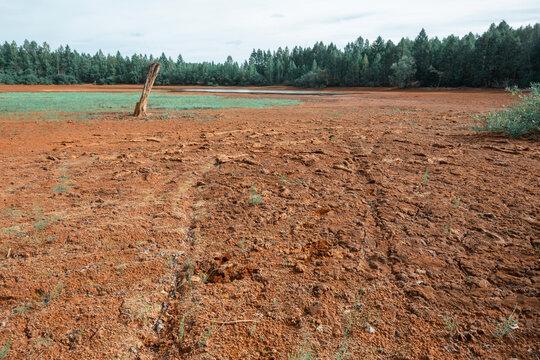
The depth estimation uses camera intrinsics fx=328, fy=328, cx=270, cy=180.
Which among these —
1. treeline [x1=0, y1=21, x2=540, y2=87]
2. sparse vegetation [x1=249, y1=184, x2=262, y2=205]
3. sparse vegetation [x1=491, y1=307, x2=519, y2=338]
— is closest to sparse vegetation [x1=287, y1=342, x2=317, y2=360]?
sparse vegetation [x1=491, y1=307, x2=519, y2=338]

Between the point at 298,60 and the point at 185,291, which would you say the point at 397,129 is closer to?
the point at 185,291

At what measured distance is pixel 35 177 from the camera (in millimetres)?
5191

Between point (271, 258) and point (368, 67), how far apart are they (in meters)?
62.6

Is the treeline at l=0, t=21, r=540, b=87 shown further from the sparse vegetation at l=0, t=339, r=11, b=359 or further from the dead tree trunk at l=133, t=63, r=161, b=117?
the sparse vegetation at l=0, t=339, r=11, b=359

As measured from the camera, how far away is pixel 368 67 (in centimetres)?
5925

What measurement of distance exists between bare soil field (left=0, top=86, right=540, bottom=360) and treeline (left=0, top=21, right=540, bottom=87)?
156 feet

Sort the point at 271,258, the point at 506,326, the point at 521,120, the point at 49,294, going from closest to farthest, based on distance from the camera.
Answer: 1. the point at 506,326
2. the point at 49,294
3. the point at 271,258
4. the point at 521,120

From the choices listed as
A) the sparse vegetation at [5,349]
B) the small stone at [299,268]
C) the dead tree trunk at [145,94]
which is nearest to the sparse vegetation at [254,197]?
the small stone at [299,268]

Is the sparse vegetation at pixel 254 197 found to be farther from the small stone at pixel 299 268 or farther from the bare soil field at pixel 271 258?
the small stone at pixel 299 268

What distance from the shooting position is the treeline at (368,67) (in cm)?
4428

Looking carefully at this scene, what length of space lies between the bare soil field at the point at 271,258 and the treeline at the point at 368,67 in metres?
47.6

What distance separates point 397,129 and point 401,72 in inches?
1772

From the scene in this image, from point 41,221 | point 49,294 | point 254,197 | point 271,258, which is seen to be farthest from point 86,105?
point 271,258

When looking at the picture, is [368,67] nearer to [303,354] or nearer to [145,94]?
[145,94]
